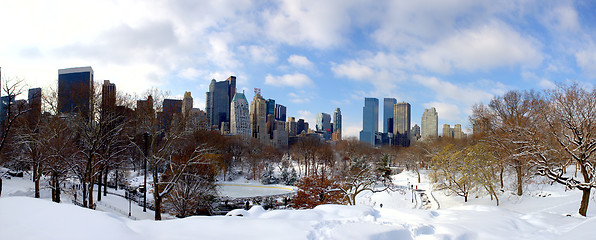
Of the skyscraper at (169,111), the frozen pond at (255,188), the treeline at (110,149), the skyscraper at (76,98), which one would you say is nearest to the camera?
the treeline at (110,149)

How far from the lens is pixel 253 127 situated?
183000mm

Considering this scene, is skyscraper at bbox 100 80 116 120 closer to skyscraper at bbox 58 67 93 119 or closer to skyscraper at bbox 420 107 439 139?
skyscraper at bbox 58 67 93 119

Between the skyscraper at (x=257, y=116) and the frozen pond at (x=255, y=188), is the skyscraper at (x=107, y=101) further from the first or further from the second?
the skyscraper at (x=257, y=116)

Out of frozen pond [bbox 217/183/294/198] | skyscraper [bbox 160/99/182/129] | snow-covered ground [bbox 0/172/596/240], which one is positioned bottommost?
frozen pond [bbox 217/183/294/198]

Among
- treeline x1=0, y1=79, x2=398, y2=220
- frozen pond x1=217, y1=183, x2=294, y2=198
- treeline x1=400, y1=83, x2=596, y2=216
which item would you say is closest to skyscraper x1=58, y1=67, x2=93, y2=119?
treeline x1=0, y1=79, x2=398, y2=220

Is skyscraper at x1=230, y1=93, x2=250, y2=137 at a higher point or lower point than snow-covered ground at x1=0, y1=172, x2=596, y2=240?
higher

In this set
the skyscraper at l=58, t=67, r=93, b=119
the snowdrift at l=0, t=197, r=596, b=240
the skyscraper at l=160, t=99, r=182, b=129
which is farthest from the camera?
the skyscraper at l=58, t=67, r=93, b=119

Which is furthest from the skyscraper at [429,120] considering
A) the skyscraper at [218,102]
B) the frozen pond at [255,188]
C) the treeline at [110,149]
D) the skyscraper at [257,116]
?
the treeline at [110,149]

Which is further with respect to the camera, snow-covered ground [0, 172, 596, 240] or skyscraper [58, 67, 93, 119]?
skyscraper [58, 67, 93, 119]

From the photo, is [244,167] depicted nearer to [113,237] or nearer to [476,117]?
[476,117]

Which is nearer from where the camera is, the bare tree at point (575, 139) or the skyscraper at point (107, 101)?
the bare tree at point (575, 139)

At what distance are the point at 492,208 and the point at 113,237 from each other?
13.1m

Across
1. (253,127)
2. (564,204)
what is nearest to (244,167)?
(564,204)

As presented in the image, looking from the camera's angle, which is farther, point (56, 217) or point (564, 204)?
point (564, 204)
